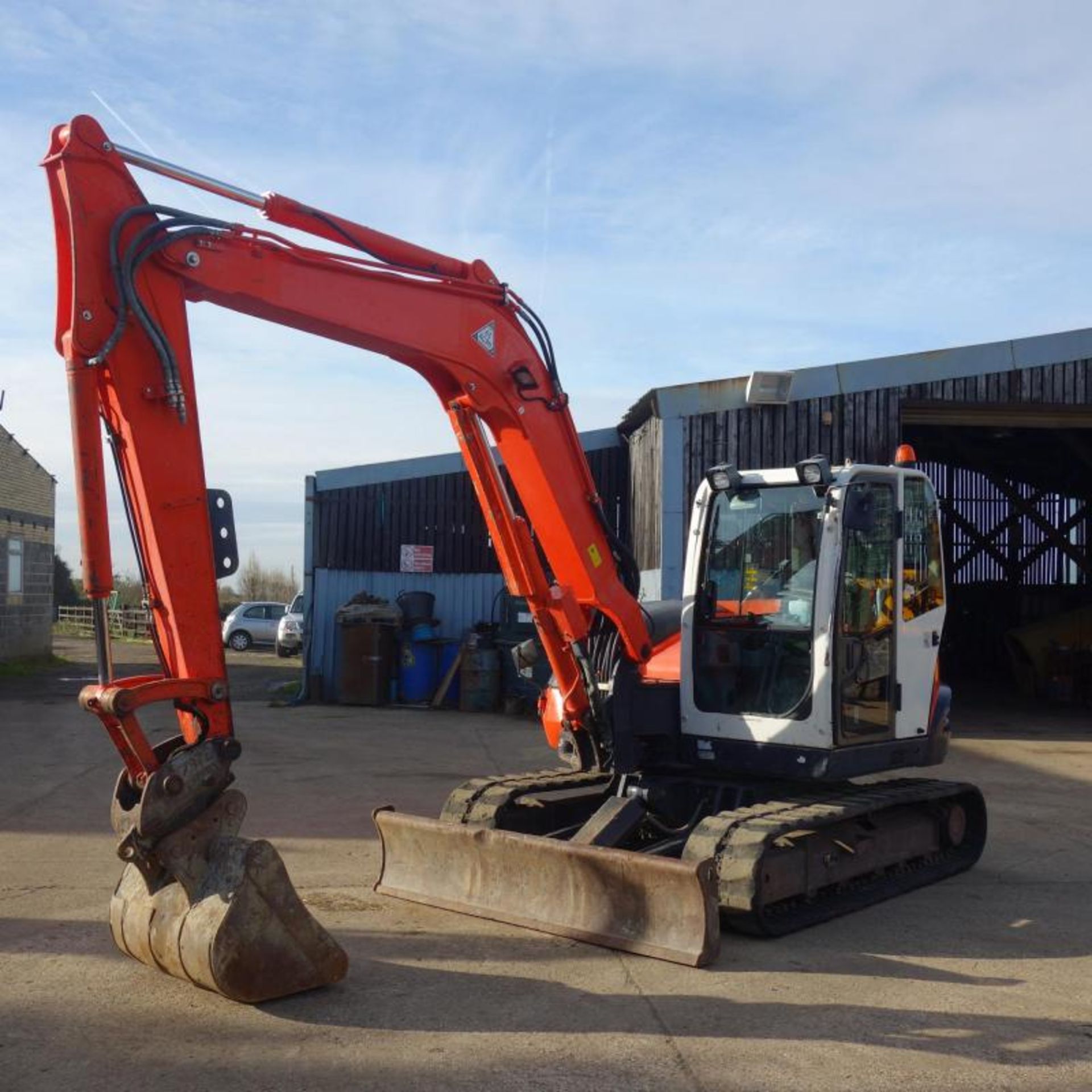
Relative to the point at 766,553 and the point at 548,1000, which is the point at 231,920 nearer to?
the point at 548,1000

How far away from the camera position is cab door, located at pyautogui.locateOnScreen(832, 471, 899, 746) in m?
7.57

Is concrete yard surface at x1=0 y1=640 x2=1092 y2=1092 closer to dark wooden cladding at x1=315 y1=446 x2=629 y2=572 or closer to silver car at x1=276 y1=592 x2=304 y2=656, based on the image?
dark wooden cladding at x1=315 y1=446 x2=629 y2=572

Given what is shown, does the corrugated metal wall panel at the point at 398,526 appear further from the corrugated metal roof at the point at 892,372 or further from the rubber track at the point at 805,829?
the rubber track at the point at 805,829

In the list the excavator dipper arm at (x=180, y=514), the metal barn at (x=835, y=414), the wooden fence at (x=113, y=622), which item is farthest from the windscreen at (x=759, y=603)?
the wooden fence at (x=113, y=622)

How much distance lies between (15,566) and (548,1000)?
23562 mm

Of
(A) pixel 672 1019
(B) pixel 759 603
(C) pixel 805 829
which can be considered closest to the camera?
(A) pixel 672 1019

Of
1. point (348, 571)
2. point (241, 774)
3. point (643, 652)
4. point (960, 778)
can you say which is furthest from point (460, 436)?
point (348, 571)

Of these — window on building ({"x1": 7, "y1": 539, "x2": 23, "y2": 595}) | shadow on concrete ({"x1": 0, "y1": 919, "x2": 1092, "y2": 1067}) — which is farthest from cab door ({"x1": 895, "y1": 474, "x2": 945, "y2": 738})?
window on building ({"x1": 7, "y1": 539, "x2": 23, "y2": 595})

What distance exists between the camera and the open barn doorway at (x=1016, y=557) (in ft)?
68.8

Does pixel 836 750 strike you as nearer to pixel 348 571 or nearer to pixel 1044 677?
pixel 348 571

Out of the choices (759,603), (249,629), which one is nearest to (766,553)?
(759,603)

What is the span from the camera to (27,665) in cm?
2598

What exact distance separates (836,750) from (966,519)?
20632mm

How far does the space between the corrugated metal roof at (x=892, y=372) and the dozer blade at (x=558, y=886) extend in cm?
937
